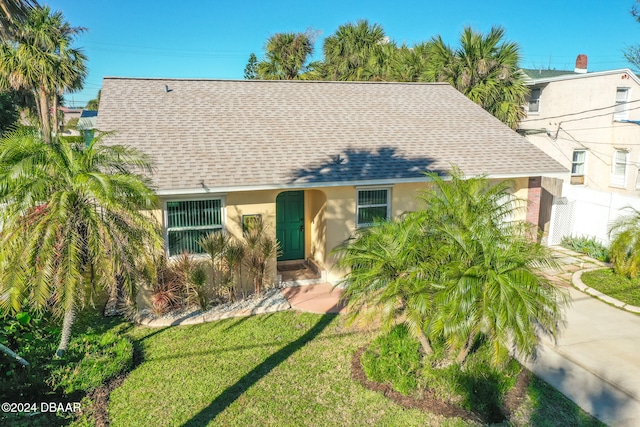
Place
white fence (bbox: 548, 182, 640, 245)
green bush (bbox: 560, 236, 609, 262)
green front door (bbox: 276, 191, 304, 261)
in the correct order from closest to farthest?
green front door (bbox: 276, 191, 304, 261), green bush (bbox: 560, 236, 609, 262), white fence (bbox: 548, 182, 640, 245)

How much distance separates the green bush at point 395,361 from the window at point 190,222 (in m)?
4.95

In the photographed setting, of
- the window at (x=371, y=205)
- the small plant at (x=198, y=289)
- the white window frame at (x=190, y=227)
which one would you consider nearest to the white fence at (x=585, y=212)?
the window at (x=371, y=205)

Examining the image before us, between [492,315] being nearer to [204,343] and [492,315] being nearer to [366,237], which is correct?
[366,237]

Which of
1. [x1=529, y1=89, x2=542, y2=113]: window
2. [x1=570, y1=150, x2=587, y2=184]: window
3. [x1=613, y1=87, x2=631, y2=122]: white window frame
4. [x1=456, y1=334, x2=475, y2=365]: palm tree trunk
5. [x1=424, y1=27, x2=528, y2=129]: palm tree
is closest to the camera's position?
[x1=456, y1=334, x2=475, y2=365]: palm tree trunk

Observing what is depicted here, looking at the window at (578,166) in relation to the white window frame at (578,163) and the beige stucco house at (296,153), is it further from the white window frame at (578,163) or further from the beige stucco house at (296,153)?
the beige stucco house at (296,153)

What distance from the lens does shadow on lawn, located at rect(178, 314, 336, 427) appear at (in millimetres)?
6621

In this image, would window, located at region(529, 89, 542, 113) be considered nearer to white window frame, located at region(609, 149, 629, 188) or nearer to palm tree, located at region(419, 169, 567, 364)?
white window frame, located at region(609, 149, 629, 188)

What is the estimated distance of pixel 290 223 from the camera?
530 inches

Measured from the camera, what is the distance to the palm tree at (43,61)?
81.0ft

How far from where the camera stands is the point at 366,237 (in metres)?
7.87

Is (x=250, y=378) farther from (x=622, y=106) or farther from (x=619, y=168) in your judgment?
(x=622, y=106)

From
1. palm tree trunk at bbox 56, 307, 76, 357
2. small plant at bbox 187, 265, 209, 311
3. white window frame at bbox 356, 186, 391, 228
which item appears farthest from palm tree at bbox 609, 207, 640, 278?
palm tree trunk at bbox 56, 307, 76, 357

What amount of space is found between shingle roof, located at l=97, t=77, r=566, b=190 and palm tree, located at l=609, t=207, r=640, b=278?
2.23m

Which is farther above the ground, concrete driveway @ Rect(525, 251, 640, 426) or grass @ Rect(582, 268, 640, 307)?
grass @ Rect(582, 268, 640, 307)
